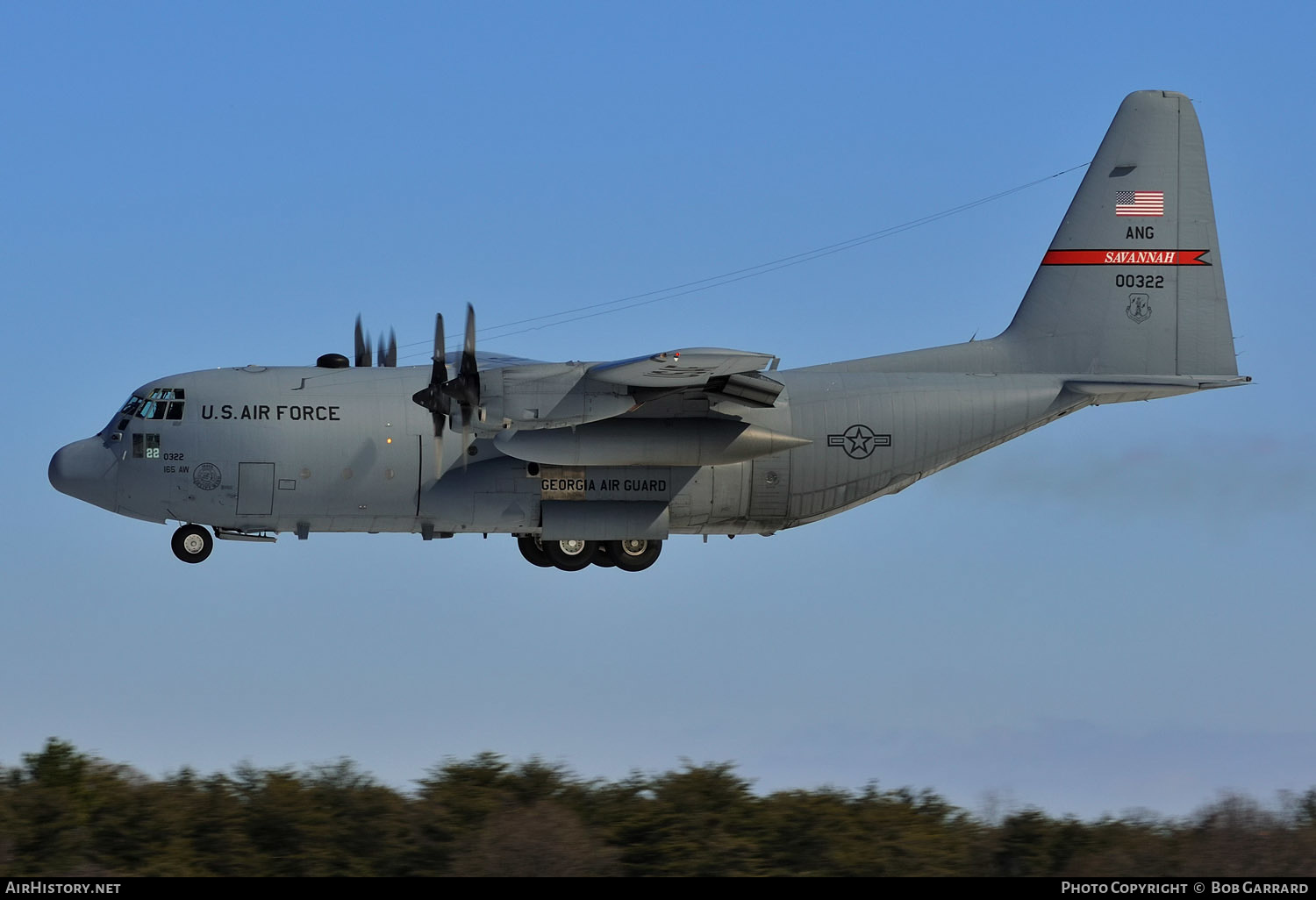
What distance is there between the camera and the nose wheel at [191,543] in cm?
2383

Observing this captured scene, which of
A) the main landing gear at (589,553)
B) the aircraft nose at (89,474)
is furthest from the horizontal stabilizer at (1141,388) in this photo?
the aircraft nose at (89,474)

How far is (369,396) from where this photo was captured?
23562 millimetres

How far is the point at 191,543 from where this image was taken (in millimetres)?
23844

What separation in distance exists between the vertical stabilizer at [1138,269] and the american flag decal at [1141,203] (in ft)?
0.05

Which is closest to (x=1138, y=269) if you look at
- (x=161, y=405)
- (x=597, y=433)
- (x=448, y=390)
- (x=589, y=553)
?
(x=597, y=433)

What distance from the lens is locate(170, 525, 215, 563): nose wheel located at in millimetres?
23828

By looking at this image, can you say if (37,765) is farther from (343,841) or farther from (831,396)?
(831,396)

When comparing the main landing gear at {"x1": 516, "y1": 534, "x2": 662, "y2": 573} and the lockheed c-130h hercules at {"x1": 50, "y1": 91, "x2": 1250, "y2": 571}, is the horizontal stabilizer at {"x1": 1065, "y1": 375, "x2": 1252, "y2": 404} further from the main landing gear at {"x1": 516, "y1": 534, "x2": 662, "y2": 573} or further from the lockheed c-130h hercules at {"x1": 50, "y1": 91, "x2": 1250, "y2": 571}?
the main landing gear at {"x1": 516, "y1": 534, "x2": 662, "y2": 573}

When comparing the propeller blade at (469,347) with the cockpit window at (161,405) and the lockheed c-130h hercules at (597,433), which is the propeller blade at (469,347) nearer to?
the lockheed c-130h hercules at (597,433)

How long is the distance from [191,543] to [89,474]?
1.86m

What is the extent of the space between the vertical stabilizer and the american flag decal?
15 millimetres

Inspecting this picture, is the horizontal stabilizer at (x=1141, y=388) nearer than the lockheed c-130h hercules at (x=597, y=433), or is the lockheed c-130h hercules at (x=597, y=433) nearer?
the lockheed c-130h hercules at (x=597, y=433)

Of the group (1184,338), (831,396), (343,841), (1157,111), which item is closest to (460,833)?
(343,841)
